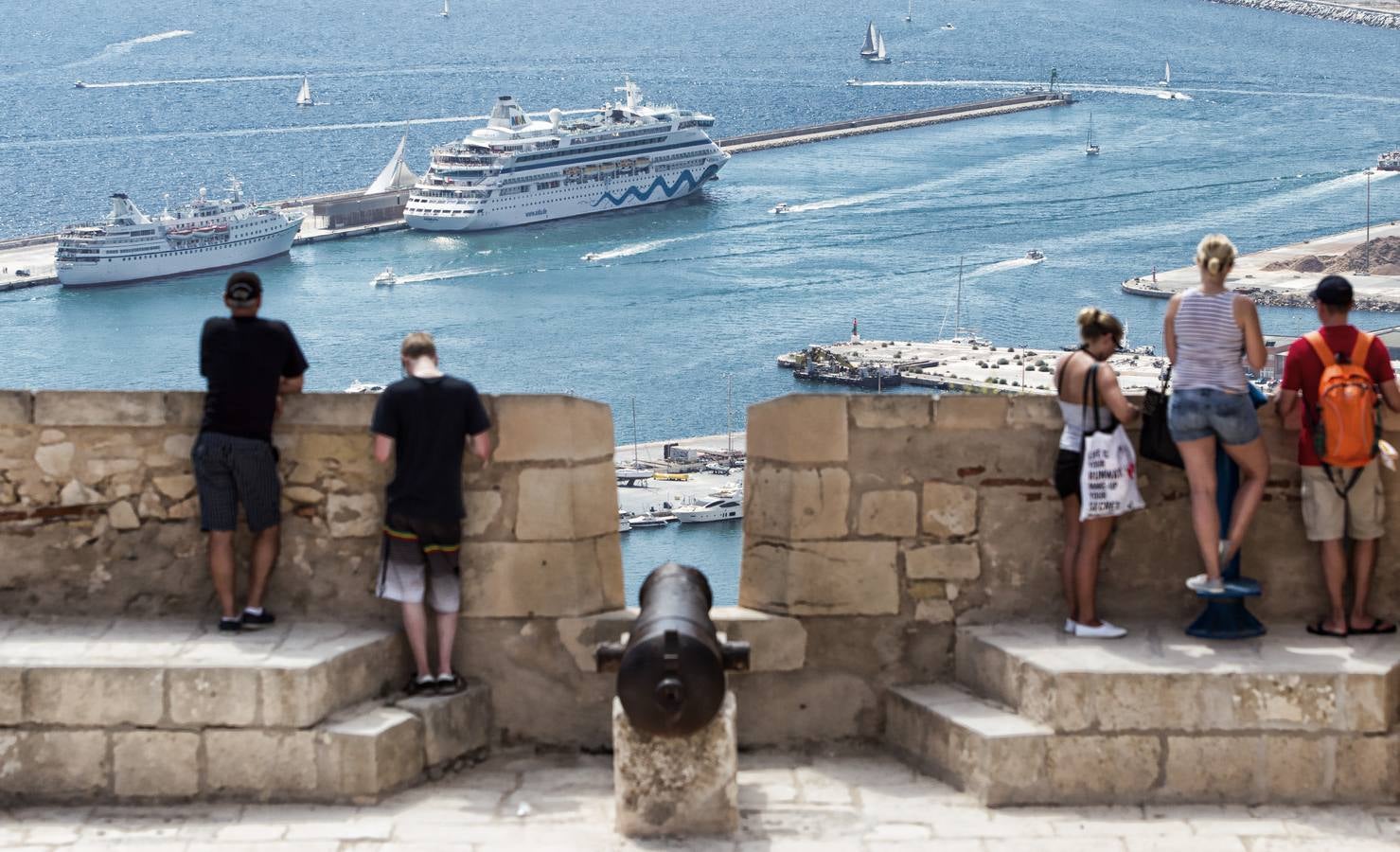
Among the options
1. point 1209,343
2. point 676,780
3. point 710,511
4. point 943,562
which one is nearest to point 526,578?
point 676,780

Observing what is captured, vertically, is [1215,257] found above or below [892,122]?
below

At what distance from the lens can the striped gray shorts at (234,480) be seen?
373 centimetres

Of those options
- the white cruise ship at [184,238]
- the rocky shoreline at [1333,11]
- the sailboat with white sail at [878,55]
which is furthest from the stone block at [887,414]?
the rocky shoreline at [1333,11]

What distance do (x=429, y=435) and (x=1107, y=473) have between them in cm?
124

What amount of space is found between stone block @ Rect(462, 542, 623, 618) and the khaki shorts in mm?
1315

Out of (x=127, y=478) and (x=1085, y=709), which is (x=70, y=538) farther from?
(x=1085, y=709)

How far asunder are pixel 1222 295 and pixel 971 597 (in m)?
0.75

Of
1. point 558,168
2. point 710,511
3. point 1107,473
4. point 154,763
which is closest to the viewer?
point 154,763

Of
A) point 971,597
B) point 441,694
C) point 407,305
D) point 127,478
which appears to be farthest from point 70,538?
point 407,305

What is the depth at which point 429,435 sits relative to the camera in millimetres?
3625

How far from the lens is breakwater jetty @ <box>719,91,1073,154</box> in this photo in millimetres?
74938

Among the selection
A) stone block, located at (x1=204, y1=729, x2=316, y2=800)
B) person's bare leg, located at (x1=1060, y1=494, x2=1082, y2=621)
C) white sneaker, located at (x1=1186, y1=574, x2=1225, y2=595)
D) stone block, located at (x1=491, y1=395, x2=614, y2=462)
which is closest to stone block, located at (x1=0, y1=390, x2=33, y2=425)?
stone block, located at (x1=204, y1=729, x2=316, y2=800)

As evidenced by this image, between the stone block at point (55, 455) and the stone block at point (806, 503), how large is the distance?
1.30 metres

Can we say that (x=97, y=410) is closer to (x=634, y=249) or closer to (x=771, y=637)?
(x=771, y=637)
